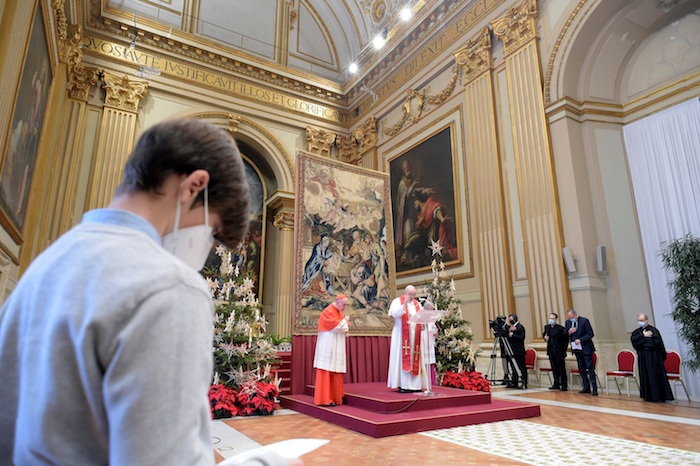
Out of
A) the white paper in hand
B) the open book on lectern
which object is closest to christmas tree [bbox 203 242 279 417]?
the open book on lectern

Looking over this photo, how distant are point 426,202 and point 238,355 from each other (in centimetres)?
738

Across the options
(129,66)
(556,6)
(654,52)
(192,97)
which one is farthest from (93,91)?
(654,52)

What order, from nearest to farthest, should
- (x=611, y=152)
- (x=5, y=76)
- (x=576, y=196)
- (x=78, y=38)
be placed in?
(x=5, y=76)
(x=576, y=196)
(x=611, y=152)
(x=78, y=38)

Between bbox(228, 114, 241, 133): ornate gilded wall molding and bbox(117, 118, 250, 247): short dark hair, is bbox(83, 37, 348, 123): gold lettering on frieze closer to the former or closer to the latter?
bbox(228, 114, 241, 133): ornate gilded wall molding

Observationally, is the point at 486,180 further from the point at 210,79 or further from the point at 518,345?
the point at 210,79

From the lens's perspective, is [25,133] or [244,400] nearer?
[244,400]

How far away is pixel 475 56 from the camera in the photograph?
11250mm

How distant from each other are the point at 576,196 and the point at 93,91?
12249 mm

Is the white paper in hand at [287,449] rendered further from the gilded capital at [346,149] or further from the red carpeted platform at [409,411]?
the gilded capital at [346,149]

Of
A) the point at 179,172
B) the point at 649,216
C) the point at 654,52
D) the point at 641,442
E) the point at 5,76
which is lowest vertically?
the point at 641,442

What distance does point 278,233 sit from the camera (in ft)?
48.6

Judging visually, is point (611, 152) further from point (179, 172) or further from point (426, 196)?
point (179, 172)

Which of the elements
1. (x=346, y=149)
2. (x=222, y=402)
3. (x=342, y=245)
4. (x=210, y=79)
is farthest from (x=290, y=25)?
(x=222, y=402)

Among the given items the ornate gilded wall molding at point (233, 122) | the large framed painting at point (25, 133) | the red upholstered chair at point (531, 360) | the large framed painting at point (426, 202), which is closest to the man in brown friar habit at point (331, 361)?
the red upholstered chair at point (531, 360)
